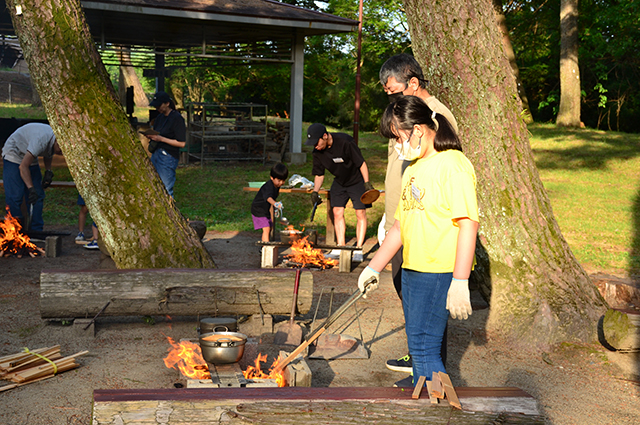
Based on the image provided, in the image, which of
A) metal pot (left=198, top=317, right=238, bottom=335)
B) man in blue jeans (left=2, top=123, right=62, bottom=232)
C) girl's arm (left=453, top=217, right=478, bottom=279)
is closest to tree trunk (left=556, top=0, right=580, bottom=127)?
man in blue jeans (left=2, top=123, right=62, bottom=232)

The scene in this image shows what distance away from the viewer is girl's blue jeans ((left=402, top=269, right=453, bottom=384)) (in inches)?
119

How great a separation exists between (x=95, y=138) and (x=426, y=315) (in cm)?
389

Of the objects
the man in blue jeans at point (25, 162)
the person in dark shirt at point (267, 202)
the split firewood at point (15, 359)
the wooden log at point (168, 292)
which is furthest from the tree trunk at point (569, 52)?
the split firewood at point (15, 359)

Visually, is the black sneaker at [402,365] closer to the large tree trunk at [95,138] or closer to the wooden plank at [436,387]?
the wooden plank at [436,387]

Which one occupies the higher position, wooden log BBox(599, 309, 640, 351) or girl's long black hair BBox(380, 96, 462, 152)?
girl's long black hair BBox(380, 96, 462, 152)

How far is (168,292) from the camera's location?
5.14m

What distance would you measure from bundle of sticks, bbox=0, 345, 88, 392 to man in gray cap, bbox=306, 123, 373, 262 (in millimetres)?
4319

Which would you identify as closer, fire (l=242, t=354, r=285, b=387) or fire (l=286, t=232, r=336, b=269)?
fire (l=242, t=354, r=285, b=387)

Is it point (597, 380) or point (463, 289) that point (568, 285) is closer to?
point (597, 380)

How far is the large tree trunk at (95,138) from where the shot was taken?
5.58 m

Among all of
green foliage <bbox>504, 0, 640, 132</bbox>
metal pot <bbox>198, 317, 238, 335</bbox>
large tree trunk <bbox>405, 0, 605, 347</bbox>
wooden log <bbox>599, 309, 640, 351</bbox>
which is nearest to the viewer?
metal pot <bbox>198, 317, 238, 335</bbox>

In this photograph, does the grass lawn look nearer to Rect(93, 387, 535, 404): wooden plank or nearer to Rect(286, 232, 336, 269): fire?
Rect(286, 232, 336, 269): fire

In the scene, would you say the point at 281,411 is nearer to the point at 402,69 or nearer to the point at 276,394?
the point at 276,394

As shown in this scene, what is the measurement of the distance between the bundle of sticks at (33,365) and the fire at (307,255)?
12.2ft
